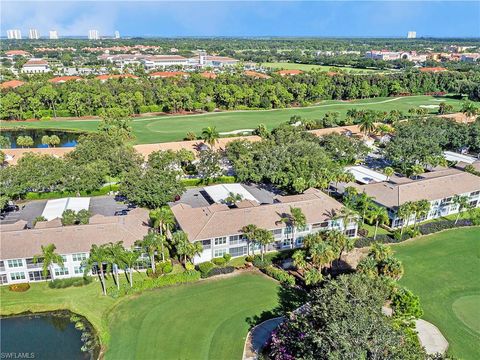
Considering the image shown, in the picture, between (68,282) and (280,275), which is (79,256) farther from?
(280,275)

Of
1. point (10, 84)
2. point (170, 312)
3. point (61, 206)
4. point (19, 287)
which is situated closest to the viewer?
point (170, 312)

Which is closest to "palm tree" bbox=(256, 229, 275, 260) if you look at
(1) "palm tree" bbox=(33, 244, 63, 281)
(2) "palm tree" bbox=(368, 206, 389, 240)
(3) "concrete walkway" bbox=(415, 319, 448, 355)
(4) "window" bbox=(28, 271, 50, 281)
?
(2) "palm tree" bbox=(368, 206, 389, 240)

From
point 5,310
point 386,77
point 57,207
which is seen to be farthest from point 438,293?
point 386,77

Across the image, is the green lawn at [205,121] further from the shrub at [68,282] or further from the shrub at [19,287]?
the shrub at [19,287]

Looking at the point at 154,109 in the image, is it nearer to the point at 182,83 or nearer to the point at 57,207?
the point at 182,83

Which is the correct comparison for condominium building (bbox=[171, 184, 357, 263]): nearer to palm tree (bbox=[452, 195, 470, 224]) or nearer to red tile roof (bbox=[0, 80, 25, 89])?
palm tree (bbox=[452, 195, 470, 224])

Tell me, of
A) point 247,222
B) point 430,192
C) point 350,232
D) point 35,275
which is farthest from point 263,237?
point 430,192
